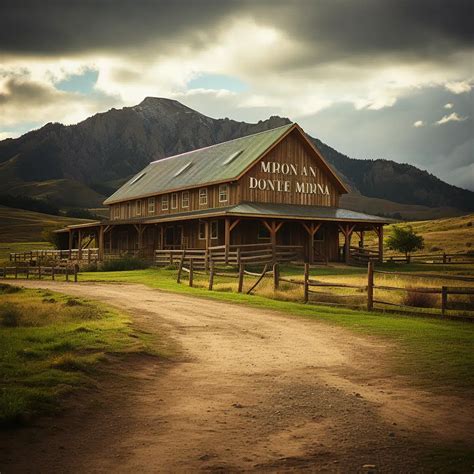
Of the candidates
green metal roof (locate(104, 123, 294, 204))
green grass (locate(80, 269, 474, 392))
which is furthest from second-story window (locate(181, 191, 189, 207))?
green grass (locate(80, 269, 474, 392))

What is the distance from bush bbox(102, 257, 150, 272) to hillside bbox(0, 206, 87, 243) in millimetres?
50748

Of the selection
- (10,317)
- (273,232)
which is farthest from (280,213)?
(10,317)

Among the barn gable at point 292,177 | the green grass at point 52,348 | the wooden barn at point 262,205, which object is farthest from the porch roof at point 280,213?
the green grass at point 52,348

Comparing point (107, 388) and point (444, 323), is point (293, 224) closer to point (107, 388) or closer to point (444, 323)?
point (444, 323)

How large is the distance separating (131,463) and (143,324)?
9.53m

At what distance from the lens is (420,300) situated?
64.5ft

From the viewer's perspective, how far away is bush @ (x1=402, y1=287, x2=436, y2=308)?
19484 millimetres

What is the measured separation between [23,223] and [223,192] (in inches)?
3579

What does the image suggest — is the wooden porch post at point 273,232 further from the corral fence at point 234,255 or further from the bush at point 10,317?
the bush at point 10,317

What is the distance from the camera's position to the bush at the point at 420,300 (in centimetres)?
1948

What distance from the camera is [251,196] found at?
42.7 metres

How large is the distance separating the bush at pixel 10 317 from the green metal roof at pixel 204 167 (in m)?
26.2

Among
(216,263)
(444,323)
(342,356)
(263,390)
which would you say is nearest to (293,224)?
(216,263)

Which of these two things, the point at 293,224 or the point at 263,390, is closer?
the point at 263,390
